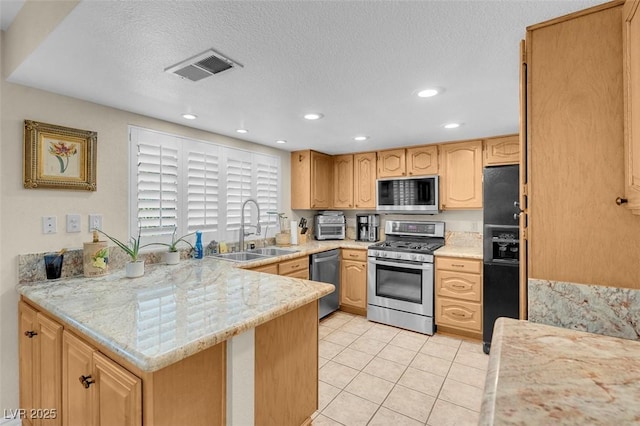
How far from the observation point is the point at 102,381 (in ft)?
3.84

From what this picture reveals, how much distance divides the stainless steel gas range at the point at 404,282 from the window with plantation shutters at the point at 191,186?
1.56 metres

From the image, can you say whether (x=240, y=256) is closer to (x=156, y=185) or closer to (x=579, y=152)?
(x=156, y=185)

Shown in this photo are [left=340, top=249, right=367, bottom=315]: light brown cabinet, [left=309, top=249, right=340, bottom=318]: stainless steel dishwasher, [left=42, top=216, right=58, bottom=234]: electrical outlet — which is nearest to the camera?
[left=42, top=216, right=58, bottom=234]: electrical outlet

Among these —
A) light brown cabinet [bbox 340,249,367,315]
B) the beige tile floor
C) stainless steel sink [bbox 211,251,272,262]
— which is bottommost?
the beige tile floor

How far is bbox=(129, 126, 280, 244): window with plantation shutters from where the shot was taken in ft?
8.31

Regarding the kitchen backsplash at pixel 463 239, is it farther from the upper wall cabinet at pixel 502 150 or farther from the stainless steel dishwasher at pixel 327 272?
the stainless steel dishwasher at pixel 327 272

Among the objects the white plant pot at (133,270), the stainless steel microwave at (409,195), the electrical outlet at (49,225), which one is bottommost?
the white plant pot at (133,270)

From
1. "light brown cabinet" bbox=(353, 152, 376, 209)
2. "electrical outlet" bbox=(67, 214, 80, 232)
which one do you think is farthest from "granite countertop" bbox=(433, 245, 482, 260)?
"electrical outlet" bbox=(67, 214, 80, 232)

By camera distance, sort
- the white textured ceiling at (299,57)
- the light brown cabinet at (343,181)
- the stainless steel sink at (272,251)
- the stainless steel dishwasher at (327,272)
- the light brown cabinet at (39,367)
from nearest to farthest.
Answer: the white textured ceiling at (299,57) → the light brown cabinet at (39,367) → the stainless steel sink at (272,251) → the stainless steel dishwasher at (327,272) → the light brown cabinet at (343,181)

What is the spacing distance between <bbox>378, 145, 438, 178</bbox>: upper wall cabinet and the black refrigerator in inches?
35.5

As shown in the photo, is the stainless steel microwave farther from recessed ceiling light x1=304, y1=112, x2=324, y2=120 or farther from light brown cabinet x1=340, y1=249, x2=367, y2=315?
recessed ceiling light x1=304, y1=112, x2=324, y2=120

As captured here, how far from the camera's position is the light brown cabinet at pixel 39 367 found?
4.90 feet

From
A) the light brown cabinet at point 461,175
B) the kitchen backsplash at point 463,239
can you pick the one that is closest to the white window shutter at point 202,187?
the light brown cabinet at point 461,175

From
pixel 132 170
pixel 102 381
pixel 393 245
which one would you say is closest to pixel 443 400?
pixel 393 245
